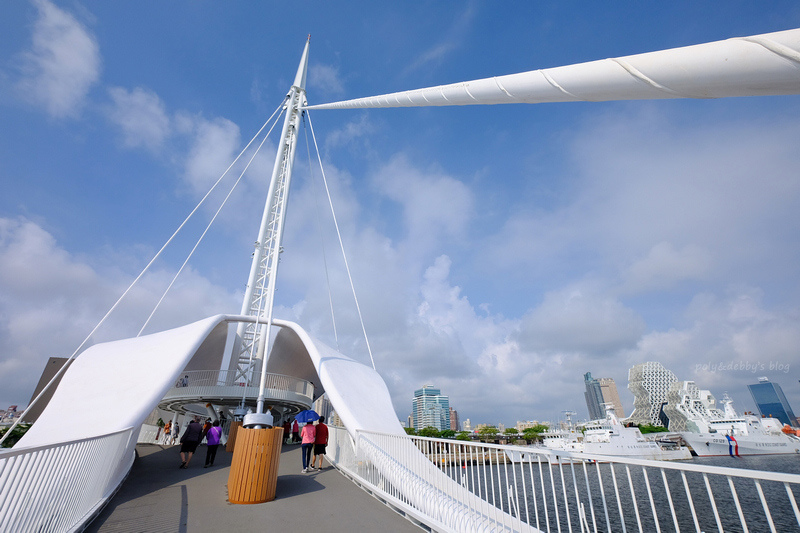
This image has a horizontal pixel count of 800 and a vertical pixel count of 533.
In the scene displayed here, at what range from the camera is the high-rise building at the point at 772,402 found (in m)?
120

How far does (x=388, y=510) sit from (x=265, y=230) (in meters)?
14.8

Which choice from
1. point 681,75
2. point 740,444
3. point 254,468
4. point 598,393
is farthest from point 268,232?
point 598,393

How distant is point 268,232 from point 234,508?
46.9ft

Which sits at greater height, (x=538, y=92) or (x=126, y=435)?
(x=538, y=92)

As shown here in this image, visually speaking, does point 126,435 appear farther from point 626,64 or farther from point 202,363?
point 202,363

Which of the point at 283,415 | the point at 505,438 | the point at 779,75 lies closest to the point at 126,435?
the point at 779,75

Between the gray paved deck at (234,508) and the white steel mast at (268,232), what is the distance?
772 centimetres

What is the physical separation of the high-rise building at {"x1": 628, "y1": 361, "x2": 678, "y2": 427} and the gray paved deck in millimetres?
74113

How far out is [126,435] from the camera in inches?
249

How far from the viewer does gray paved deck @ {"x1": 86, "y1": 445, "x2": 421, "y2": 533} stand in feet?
14.0

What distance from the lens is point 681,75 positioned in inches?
76.6

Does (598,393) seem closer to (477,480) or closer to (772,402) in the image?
(772,402)

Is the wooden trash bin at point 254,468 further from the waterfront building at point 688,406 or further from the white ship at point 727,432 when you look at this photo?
the waterfront building at point 688,406

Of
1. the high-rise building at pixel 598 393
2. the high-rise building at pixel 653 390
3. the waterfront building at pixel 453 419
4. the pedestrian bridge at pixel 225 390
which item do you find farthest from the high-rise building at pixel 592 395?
the pedestrian bridge at pixel 225 390
